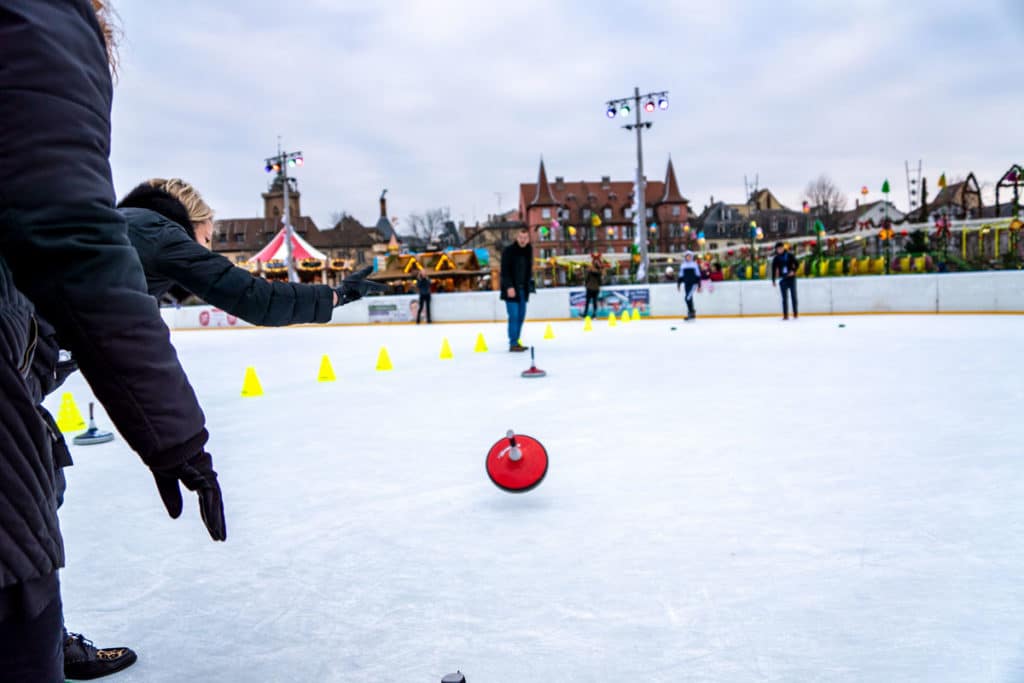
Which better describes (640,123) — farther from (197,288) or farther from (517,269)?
(197,288)

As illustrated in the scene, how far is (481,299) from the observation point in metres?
19.7

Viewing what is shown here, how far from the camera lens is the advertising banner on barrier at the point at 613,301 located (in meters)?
17.9

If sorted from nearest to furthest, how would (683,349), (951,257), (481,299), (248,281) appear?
(248,281)
(683,349)
(951,257)
(481,299)

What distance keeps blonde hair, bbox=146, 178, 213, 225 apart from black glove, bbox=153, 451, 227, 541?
1343 millimetres

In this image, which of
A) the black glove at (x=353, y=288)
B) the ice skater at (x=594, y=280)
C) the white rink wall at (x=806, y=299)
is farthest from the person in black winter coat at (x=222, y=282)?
the ice skater at (x=594, y=280)

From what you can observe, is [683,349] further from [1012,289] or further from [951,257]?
[951,257]

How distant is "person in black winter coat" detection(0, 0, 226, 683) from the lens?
2.66 feet

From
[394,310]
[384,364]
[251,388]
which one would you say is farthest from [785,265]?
[394,310]

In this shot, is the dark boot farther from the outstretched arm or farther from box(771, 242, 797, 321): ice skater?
box(771, 242, 797, 321): ice skater

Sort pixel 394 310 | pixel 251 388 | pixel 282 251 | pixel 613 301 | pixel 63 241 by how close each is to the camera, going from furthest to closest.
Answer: pixel 282 251, pixel 394 310, pixel 613 301, pixel 251 388, pixel 63 241

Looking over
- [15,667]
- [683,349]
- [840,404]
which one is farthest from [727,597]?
[683,349]

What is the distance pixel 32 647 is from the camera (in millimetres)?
879

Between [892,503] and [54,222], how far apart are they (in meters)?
2.90

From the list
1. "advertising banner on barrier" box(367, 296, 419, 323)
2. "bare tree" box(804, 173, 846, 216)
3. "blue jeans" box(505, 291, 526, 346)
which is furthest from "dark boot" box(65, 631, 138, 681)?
"bare tree" box(804, 173, 846, 216)
